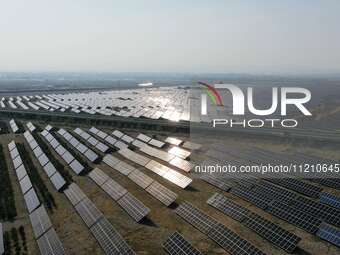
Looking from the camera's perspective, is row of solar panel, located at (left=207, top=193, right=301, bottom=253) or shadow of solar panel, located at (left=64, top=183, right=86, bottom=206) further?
shadow of solar panel, located at (left=64, top=183, right=86, bottom=206)

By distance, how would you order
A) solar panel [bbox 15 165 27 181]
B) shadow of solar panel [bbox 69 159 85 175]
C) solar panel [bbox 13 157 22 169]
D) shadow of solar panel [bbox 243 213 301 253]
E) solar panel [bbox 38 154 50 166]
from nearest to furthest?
shadow of solar panel [bbox 243 213 301 253], solar panel [bbox 15 165 27 181], shadow of solar panel [bbox 69 159 85 175], solar panel [bbox 13 157 22 169], solar panel [bbox 38 154 50 166]

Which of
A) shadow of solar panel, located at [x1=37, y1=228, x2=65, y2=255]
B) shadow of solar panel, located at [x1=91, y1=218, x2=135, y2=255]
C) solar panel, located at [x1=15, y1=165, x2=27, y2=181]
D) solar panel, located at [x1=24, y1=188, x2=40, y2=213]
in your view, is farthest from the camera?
solar panel, located at [x1=15, y1=165, x2=27, y2=181]

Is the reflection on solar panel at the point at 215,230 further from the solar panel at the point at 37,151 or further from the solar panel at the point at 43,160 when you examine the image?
the solar panel at the point at 37,151

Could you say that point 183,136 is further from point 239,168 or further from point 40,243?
point 40,243

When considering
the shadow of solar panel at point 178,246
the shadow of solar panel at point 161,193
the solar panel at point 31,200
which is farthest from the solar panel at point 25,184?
the shadow of solar panel at point 178,246

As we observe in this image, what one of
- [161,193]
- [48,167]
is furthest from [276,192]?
[48,167]

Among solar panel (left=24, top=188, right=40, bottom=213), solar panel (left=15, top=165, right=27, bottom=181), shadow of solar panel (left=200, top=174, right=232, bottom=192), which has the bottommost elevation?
solar panel (left=24, top=188, right=40, bottom=213)

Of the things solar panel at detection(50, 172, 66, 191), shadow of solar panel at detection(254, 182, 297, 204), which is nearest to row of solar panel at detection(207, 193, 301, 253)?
shadow of solar panel at detection(254, 182, 297, 204)

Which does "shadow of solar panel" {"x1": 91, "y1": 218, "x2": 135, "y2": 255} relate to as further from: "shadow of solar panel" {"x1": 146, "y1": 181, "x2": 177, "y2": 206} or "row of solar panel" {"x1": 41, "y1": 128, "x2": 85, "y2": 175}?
"row of solar panel" {"x1": 41, "y1": 128, "x2": 85, "y2": 175}

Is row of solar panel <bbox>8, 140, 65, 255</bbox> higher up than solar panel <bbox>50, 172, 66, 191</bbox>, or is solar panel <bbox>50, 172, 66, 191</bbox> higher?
solar panel <bbox>50, 172, 66, 191</bbox>
